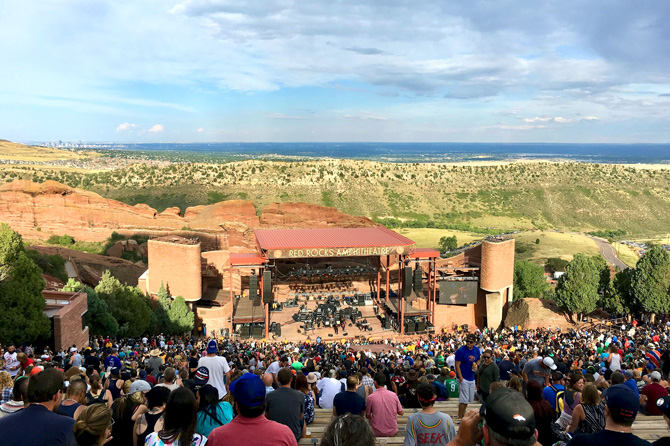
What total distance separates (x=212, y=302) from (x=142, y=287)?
524 centimetres

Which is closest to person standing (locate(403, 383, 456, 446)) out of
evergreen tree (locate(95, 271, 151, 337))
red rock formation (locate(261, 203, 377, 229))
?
evergreen tree (locate(95, 271, 151, 337))

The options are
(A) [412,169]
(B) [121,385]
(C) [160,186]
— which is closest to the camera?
(B) [121,385]

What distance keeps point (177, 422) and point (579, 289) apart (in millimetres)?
36439

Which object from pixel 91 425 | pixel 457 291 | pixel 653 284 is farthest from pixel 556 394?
pixel 653 284

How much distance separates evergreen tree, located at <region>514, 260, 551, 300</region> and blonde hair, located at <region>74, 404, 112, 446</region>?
45.1m

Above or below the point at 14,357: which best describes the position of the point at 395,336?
below

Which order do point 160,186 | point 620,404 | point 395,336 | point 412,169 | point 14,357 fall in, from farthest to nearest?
point 412,169
point 160,186
point 395,336
point 14,357
point 620,404

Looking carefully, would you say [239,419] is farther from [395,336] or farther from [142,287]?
[142,287]

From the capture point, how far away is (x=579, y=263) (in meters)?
37.1

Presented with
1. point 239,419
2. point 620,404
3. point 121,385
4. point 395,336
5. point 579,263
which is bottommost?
point 395,336

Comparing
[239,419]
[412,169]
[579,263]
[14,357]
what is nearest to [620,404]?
[239,419]

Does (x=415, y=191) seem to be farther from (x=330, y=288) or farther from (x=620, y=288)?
(x=620, y=288)

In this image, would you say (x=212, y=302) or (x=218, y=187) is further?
(x=218, y=187)

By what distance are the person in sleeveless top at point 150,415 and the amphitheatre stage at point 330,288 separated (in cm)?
2529
